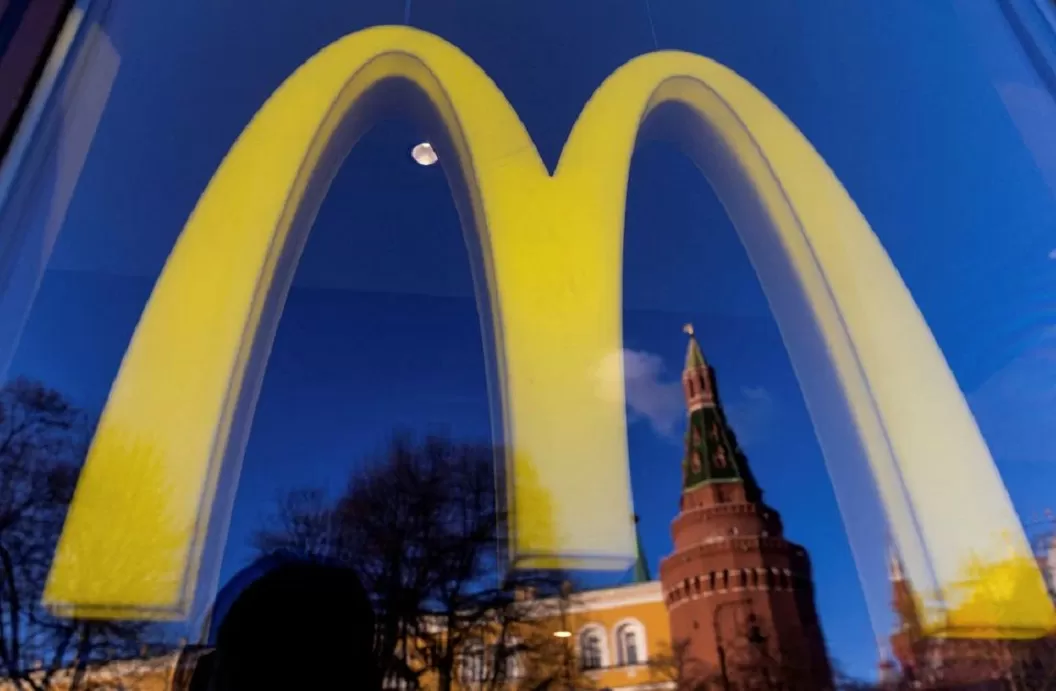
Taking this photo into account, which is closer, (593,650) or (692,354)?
(593,650)

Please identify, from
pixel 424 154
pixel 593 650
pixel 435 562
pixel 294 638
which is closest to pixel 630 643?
pixel 593 650

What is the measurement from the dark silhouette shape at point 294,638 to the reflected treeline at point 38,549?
2.69 ft

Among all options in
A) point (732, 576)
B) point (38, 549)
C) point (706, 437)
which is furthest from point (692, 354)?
point (38, 549)

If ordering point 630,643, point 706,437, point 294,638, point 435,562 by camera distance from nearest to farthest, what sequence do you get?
point 294,638, point 630,643, point 435,562, point 706,437

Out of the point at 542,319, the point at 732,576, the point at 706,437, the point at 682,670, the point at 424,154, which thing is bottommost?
the point at 682,670

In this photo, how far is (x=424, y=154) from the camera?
2.00 meters

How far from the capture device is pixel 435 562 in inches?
65.2

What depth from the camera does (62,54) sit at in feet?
3.33

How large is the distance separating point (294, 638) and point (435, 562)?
3.18 ft

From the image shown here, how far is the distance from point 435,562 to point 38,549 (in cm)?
84

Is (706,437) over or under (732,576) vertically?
over

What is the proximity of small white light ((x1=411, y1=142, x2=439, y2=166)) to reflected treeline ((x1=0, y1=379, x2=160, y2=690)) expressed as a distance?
1.08 metres

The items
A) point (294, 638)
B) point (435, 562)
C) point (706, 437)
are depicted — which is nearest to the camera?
point (294, 638)

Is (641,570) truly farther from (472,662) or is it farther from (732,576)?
(472,662)
